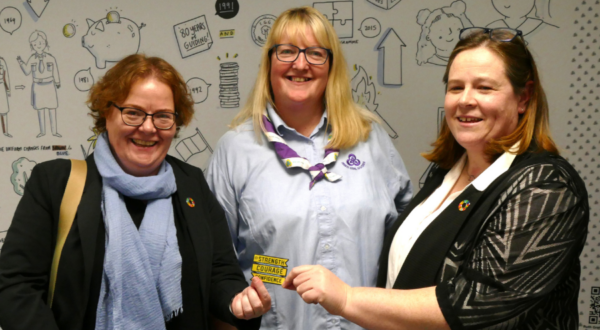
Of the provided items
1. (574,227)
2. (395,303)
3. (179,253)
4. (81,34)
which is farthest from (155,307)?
(81,34)

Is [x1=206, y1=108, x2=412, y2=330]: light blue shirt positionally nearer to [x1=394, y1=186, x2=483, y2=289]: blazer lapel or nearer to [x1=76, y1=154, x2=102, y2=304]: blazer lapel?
[x1=394, y1=186, x2=483, y2=289]: blazer lapel

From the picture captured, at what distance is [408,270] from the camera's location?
73.9 inches

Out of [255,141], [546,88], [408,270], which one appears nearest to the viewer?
[408,270]

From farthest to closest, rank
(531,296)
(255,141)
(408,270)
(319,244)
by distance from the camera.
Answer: (255,141) → (319,244) → (408,270) → (531,296)

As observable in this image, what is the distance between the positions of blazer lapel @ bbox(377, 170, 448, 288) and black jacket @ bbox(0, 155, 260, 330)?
556 millimetres

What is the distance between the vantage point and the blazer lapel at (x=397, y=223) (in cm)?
215

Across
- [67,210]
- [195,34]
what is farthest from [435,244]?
[195,34]

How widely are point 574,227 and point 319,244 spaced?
1.06 m

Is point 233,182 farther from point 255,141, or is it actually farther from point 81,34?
point 81,34

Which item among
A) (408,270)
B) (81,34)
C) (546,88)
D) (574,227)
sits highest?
(81,34)

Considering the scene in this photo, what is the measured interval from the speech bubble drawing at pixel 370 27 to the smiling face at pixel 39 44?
1.98 m

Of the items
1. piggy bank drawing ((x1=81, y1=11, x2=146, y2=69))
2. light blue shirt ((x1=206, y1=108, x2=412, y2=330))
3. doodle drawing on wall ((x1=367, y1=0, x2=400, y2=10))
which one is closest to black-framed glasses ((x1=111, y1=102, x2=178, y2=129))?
light blue shirt ((x1=206, y1=108, x2=412, y2=330))

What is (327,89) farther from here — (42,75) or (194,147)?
(42,75)

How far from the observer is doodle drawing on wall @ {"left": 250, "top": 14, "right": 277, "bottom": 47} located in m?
3.12
